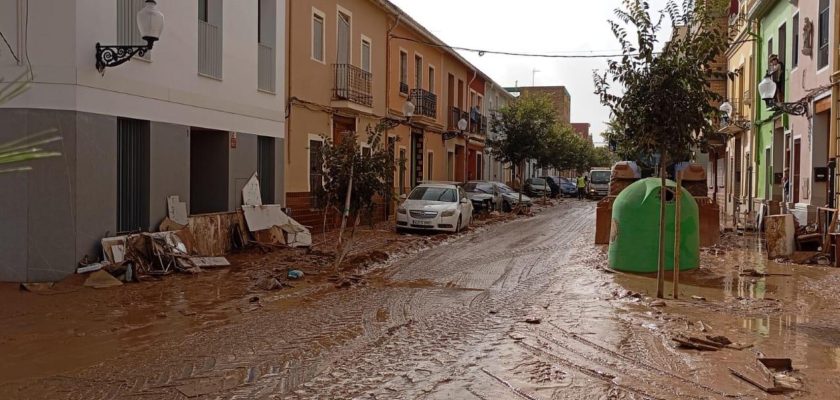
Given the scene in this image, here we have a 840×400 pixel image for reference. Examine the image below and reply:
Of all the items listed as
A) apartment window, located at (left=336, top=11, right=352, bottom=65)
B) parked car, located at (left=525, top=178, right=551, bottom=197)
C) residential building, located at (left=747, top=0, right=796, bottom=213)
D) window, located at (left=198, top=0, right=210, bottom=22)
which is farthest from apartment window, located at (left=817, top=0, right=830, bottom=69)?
parked car, located at (left=525, top=178, right=551, bottom=197)

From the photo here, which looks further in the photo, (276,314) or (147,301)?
(147,301)

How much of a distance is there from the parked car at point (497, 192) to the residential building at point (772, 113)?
10223mm

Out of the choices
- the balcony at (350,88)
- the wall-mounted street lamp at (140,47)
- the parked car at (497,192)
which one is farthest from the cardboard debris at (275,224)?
the parked car at (497,192)

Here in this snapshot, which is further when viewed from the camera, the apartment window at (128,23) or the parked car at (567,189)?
the parked car at (567,189)

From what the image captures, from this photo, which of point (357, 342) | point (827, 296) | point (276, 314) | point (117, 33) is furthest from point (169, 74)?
point (827, 296)

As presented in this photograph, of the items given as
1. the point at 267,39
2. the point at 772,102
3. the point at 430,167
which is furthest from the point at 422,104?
the point at 772,102

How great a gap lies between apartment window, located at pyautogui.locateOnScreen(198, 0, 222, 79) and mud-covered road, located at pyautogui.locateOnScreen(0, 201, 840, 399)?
593 centimetres

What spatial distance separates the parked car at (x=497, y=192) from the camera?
30.0 m

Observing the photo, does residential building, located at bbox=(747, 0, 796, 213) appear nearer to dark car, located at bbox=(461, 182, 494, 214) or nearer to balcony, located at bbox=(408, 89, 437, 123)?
dark car, located at bbox=(461, 182, 494, 214)

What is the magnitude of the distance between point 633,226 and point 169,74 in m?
8.46

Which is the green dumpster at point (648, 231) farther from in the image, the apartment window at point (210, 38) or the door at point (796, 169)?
the apartment window at point (210, 38)

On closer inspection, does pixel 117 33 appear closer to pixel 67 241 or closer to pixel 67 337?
pixel 67 241

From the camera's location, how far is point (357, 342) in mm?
7184

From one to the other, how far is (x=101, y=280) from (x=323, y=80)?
10777 millimetres
